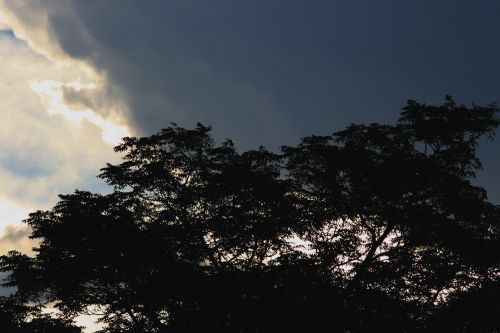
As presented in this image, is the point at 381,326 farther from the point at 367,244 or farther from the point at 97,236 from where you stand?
the point at 97,236

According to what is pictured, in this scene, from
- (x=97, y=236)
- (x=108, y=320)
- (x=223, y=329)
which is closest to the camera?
(x=223, y=329)

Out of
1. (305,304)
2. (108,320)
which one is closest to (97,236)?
(108,320)

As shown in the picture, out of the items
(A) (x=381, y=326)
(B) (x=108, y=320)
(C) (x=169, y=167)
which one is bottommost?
(A) (x=381, y=326)

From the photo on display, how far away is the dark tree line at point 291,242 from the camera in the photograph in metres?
17.0

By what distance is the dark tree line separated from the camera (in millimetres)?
17047

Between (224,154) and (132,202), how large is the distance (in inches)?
241

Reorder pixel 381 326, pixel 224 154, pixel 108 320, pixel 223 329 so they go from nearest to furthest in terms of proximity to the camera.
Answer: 1. pixel 381 326
2. pixel 223 329
3. pixel 108 320
4. pixel 224 154

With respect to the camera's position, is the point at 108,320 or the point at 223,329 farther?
the point at 108,320

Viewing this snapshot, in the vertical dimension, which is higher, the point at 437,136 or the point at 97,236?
the point at 437,136

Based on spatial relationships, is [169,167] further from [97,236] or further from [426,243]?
[426,243]

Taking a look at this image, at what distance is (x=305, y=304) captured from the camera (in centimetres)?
→ 1678

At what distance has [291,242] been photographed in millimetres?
22359

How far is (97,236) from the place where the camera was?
68.6 feet

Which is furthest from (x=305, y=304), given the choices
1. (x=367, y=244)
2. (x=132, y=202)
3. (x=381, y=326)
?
(x=132, y=202)
